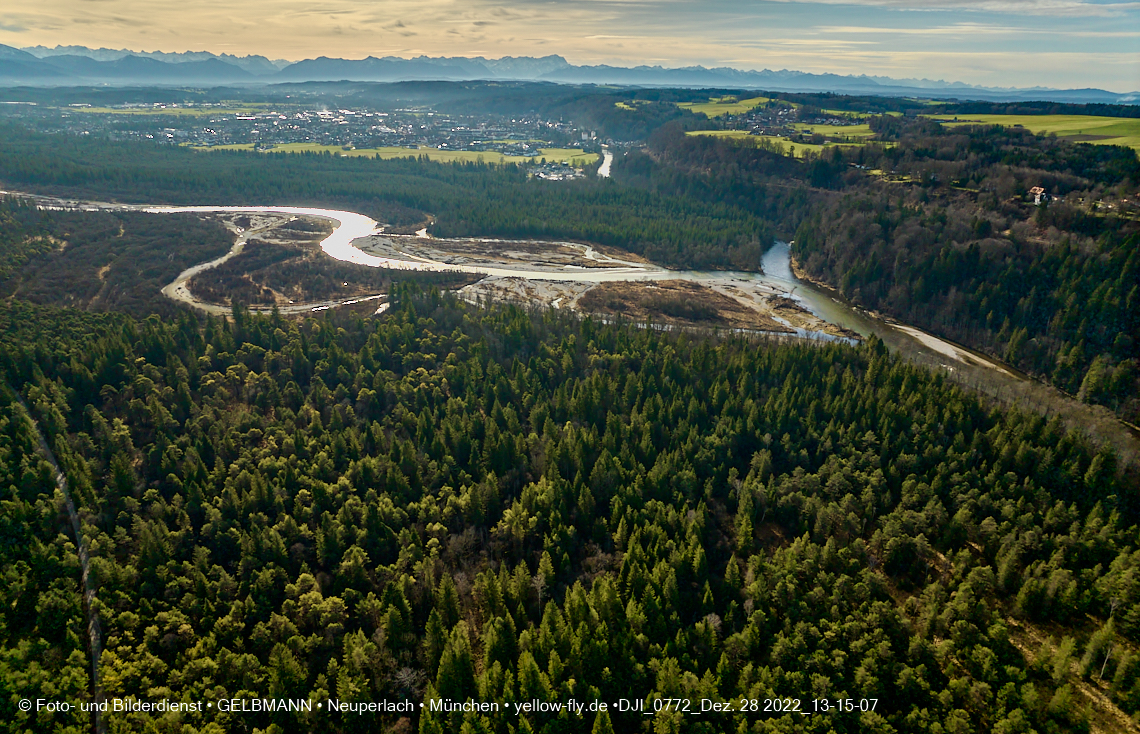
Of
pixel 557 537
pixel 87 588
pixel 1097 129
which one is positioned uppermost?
pixel 1097 129

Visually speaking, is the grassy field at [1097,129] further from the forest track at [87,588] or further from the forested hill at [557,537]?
the forest track at [87,588]

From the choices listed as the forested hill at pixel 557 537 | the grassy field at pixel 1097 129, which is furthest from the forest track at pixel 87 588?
the grassy field at pixel 1097 129

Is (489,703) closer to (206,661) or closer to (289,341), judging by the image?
(206,661)

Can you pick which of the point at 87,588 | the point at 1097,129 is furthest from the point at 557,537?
the point at 1097,129

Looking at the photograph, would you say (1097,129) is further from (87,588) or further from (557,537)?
(87,588)

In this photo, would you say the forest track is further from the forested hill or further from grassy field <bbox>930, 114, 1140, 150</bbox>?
grassy field <bbox>930, 114, 1140, 150</bbox>

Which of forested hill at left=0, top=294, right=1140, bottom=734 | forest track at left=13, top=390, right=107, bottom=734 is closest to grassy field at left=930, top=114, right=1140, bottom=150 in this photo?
forested hill at left=0, top=294, right=1140, bottom=734
